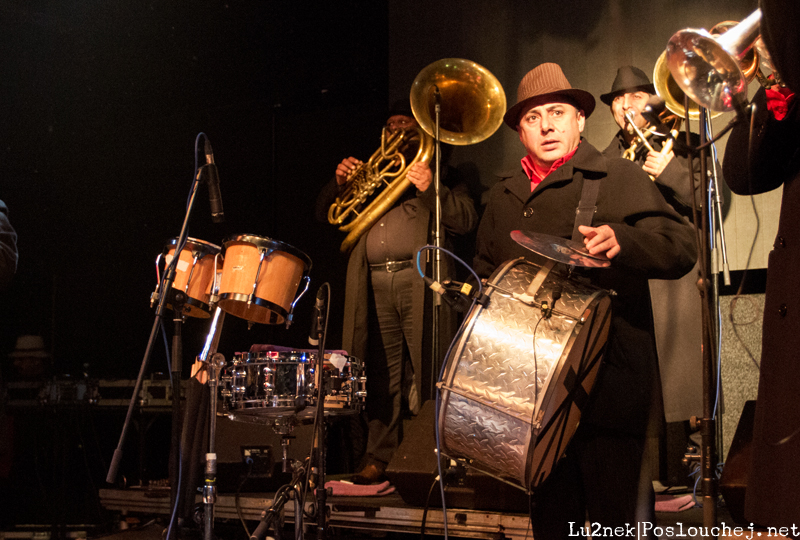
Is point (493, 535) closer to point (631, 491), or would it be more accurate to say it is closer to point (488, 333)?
point (631, 491)

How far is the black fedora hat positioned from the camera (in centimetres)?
395

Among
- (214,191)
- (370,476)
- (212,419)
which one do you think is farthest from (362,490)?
(214,191)

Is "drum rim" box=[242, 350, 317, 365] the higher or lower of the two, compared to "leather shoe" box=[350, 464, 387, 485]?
higher

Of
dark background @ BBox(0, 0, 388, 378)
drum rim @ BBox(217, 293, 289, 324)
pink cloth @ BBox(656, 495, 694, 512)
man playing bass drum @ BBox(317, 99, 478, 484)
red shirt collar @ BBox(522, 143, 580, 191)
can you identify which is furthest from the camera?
dark background @ BBox(0, 0, 388, 378)

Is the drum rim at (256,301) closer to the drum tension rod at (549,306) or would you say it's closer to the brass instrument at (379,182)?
the brass instrument at (379,182)

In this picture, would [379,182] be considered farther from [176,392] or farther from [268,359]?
[176,392]

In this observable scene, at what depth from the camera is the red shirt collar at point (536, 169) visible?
2.44m

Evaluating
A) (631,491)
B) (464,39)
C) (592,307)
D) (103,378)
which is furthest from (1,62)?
(631,491)

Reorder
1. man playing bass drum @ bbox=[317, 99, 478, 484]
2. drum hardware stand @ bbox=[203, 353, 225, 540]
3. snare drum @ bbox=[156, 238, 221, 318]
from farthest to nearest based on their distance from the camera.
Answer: man playing bass drum @ bbox=[317, 99, 478, 484], snare drum @ bbox=[156, 238, 221, 318], drum hardware stand @ bbox=[203, 353, 225, 540]

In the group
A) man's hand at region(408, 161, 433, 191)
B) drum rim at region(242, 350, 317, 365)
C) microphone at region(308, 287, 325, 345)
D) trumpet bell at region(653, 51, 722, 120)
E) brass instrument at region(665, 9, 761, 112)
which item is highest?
trumpet bell at region(653, 51, 722, 120)

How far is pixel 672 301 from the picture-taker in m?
3.97

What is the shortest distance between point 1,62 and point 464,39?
10.9ft

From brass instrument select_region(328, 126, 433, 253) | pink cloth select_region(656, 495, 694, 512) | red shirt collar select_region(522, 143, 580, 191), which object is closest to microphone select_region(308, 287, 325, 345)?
red shirt collar select_region(522, 143, 580, 191)

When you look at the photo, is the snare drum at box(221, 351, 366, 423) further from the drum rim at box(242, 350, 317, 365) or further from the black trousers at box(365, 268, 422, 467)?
the black trousers at box(365, 268, 422, 467)
